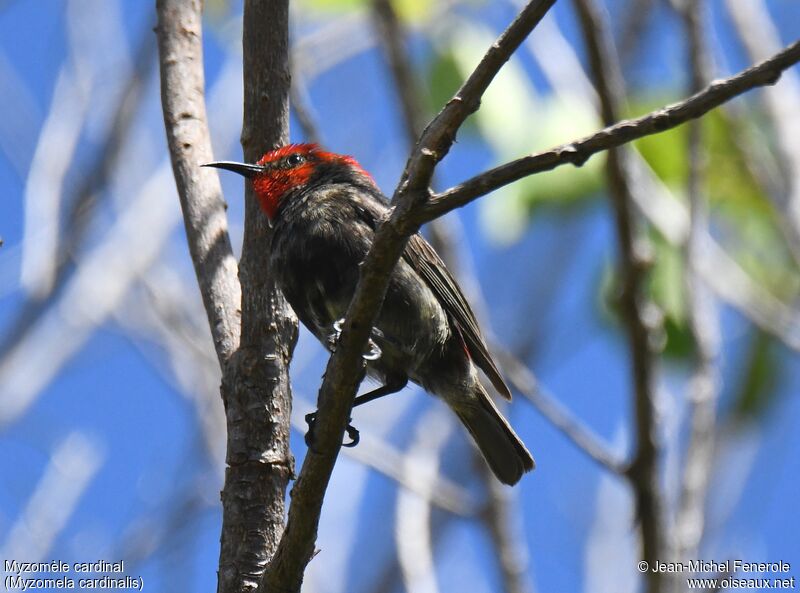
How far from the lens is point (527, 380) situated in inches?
183

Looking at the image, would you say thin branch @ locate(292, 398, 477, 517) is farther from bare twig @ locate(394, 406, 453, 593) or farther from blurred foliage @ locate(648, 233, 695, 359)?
blurred foliage @ locate(648, 233, 695, 359)

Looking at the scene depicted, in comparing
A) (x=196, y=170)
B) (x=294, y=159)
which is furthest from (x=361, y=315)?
(x=294, y=159)

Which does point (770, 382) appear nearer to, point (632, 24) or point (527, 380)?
point (527, 380)

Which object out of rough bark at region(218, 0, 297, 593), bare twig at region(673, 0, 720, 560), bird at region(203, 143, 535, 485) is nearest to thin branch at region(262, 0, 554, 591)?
rough bark at region(218, 0, 297, 593)

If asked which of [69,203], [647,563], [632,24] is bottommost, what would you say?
[647,563]

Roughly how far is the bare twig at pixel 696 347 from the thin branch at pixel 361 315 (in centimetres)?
171

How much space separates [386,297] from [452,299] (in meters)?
0.38

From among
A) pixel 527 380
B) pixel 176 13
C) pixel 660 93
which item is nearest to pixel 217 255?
pixel 176 13

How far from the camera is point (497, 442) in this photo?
4621 mm

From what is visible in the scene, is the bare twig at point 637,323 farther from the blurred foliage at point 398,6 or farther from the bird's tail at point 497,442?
the blurred foliage at point 398,6

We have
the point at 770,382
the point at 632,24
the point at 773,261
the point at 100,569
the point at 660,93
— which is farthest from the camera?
the point at 632,24

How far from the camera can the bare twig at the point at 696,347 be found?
410cm

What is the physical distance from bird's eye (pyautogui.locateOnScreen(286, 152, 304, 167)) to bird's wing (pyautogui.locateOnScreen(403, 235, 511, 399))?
0.71m

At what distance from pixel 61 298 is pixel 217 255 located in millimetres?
3514
